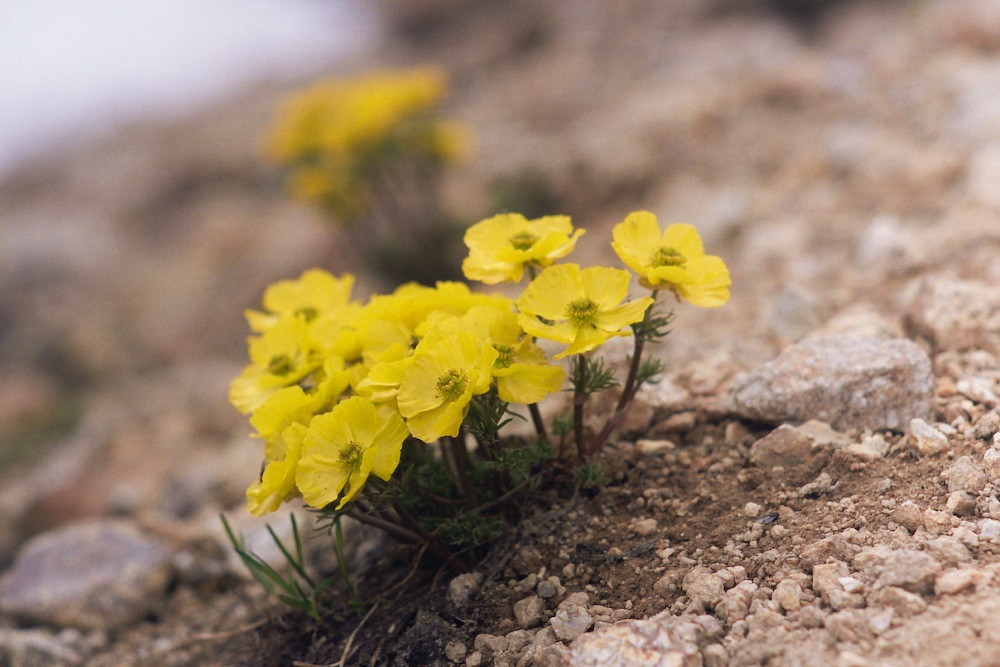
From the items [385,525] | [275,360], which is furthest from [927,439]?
[275,360]

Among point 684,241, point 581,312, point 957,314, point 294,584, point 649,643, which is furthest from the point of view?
point 957,314

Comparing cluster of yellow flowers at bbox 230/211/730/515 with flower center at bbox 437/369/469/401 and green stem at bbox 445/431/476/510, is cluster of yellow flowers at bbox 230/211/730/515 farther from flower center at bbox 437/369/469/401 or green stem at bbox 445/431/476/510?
green stem at bbox 445/431/476/510

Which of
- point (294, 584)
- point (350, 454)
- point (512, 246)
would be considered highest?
point (512, 246)

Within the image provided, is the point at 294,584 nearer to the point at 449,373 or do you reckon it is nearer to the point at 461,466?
the point at 461,466

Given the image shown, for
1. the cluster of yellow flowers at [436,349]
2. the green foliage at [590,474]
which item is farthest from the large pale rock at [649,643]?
the cluster of yellow flowers at [436,349]

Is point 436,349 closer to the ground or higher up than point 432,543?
higher up

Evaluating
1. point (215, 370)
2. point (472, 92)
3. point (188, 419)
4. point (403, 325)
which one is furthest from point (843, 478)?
point (472, 92)
